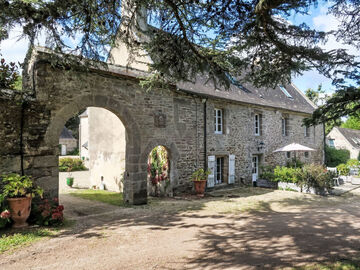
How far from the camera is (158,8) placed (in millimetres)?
4809

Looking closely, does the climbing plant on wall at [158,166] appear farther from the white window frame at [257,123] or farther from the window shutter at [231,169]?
the white window frame at [257,123]

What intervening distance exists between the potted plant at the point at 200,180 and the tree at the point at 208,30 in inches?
228

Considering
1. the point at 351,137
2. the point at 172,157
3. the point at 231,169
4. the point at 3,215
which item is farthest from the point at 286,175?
the point at 351,137

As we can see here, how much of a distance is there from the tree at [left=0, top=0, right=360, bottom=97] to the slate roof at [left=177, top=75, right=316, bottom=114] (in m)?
4.36

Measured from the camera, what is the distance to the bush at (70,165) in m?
21.4

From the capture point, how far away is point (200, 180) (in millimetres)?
10453

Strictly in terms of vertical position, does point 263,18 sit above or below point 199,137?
above

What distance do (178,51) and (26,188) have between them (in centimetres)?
482

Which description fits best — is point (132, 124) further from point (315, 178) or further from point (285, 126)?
point (285, 126)

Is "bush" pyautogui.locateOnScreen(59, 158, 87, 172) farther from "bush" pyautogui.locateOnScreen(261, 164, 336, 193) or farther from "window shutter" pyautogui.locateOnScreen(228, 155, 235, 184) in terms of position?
"bush" pyautogui.locateOnScreen(261, 164, 336, 193)

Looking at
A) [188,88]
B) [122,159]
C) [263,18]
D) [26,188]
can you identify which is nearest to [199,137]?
[188,88]

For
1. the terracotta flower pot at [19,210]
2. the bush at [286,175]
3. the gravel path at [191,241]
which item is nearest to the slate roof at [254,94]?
the bush at [286,175]

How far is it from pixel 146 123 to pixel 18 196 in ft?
14.7

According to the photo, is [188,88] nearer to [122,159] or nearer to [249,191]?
[122,159]
